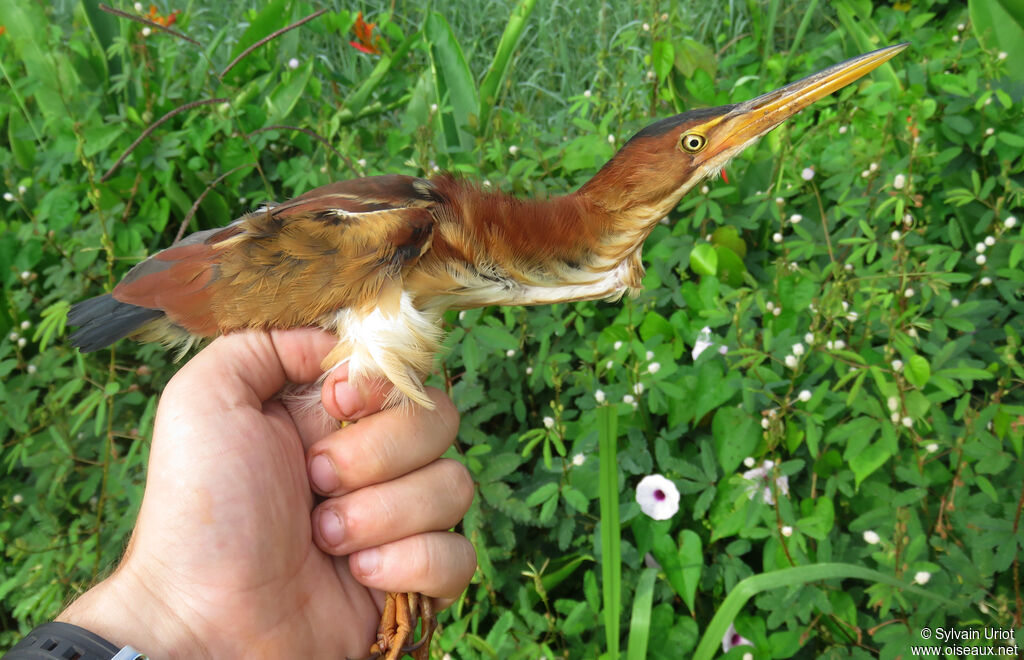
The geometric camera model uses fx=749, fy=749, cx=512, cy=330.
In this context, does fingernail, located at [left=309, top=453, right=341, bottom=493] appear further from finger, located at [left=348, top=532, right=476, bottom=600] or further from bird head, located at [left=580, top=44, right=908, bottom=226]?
bird head, located at [left=580, top=44, right=908, bottom=226]

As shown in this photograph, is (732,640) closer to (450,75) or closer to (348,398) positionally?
(348,398)

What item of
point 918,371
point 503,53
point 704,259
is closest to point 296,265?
point 704,259

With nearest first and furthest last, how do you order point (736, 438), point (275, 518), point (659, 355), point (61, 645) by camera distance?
point (61, 645)
point (275, 518)
point (736, 438)
point (659, 355)

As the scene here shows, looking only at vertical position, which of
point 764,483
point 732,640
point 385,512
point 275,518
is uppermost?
point 275,518

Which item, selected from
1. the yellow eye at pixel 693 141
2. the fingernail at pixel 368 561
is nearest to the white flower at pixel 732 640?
the fingernail at pixel 368 561

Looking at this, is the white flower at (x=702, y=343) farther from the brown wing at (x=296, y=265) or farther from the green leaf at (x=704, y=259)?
the brown wing at (x=296, y=265)

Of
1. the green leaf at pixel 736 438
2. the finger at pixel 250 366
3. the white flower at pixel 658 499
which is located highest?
the finger at pixel 250 366
